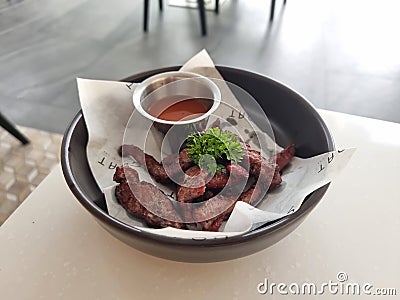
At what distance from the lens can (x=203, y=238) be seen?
22.0 inches

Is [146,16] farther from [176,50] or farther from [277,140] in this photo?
[277,140]

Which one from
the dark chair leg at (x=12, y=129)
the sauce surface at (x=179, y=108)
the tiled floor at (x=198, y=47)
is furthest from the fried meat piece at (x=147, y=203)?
the tiled floor at (x=198, y=47)

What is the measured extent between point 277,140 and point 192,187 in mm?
205

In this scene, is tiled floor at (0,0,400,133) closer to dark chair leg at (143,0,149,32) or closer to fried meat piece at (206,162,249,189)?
dark chair leg at (143,0,149,32)

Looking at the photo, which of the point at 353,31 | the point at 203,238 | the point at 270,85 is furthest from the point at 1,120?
the point at 353,31

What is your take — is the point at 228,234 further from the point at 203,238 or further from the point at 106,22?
the point at 106,22

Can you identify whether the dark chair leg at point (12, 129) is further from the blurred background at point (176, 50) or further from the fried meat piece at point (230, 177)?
the fried meat piece at point (230, 177)

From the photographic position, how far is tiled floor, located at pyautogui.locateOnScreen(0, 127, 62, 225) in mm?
1368

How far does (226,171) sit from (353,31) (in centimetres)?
170

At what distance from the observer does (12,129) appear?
4.90 ft

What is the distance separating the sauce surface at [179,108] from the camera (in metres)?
0.80

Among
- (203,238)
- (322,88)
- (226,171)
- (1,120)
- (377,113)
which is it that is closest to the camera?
(203,238)

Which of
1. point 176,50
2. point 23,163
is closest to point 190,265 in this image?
point 23,163

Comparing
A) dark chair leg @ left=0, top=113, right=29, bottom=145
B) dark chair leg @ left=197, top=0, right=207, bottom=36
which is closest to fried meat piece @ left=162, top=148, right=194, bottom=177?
dark chair leg @ left=0, top=113, right=29, bottom=145
